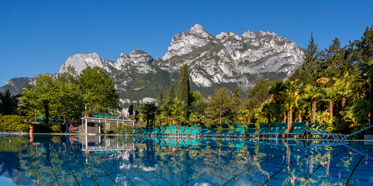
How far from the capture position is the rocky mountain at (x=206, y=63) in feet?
408

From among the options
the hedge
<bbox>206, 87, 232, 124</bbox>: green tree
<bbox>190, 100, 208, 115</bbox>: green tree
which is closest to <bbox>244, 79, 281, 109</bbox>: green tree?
<bbox>206, 87, 232, 124</bbox>: green tree

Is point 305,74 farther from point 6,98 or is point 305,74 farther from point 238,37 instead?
point 238,37

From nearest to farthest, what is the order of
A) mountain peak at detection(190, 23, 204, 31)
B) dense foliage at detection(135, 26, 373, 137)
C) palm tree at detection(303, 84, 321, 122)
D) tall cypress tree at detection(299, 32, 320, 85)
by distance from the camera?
dense foliage at detection(135, 26, 373, 137) → palm tree at detection(303, 84, 321, 122) → tall cypress tree at detection(299, 32, 320, 85) → mountain peak at detection(190, 23, 204, 31)

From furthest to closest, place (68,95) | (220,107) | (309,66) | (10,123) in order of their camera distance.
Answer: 1. (309,66)
2. (68,95)
3. (220,107)
4. (10,123)

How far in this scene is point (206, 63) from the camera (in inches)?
5418

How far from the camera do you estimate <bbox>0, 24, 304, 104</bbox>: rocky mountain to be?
408 feet

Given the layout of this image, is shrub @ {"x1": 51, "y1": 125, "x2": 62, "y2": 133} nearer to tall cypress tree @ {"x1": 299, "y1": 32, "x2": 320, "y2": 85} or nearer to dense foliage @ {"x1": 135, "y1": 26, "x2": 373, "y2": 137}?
dense foliage @ {"x1": 135, "y1": 26, "x2": 373, "y2": 137}

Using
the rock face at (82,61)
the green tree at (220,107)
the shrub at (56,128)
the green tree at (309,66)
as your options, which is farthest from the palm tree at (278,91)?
the rock face at (82,61)

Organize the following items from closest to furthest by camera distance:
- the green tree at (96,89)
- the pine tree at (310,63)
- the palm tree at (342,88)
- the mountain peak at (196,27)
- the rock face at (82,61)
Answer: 1. the palm tree at (342,88)
2. the pine tree at (310,63)
3. the green tree at (96,89)
4. the rock face at (82,61)
5. the mountain peak at (196,27)

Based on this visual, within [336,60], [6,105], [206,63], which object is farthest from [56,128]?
[206,63]

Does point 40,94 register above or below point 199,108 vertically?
above

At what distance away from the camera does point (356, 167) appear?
150 inches

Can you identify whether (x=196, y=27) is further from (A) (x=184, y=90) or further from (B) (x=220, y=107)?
(B) (x=220, y=107)

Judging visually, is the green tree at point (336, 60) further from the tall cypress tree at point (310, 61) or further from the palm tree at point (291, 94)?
the palm tree at point (291, 94)
